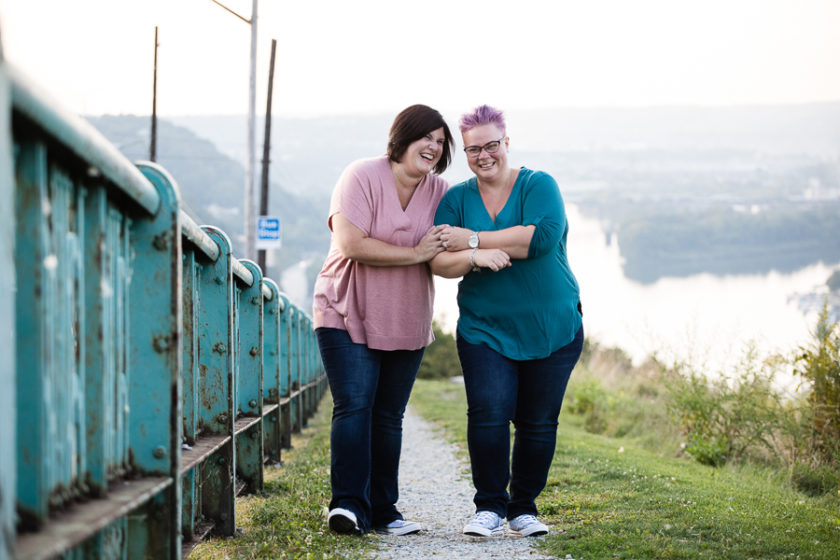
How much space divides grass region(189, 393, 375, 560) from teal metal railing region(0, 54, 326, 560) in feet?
0.78

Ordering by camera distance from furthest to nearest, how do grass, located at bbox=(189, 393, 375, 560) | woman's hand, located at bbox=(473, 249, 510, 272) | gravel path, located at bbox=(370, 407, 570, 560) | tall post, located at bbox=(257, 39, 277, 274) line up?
1. tall post, located at bbox=(257, 39, 277, 274)
2. woman's hand, located at bbox=(473, 249, 510, 272)
3. gravel path, located at bbox=(370, 407, 570, 560)
4. grass, located at bbox=(189, 393, 375, 560)

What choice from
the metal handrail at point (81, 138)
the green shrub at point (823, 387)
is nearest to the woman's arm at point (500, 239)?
the metal handrail at point (81, 138)

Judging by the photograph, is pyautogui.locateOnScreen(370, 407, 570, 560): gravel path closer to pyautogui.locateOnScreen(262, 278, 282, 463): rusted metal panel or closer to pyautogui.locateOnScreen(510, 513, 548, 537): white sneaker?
pyautogui.locateOnScreen(510, 513, 548, 537): white sneaker

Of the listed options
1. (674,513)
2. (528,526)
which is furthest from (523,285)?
(674,513)

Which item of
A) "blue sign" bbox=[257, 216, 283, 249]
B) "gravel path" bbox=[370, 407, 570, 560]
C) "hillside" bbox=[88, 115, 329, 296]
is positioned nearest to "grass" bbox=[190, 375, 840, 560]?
"gravel path" bbox=[370, 407, 570, 560]

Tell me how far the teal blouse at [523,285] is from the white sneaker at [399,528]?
3.15 feet

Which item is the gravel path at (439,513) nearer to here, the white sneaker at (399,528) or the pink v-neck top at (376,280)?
the white sneaker at (399,528)

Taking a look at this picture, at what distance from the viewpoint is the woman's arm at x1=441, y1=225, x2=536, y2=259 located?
439cm

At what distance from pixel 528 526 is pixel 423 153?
180 centimetres

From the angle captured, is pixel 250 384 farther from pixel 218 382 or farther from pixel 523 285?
pixel 523 285

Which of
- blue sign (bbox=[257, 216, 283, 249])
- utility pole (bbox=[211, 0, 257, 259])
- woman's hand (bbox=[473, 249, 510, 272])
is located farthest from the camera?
blue sign (bbox=[257, 216, 283, 249])

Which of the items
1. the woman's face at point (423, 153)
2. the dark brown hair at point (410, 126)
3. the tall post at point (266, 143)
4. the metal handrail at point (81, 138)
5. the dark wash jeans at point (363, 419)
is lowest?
the dark wash jeans at point (363, 419)

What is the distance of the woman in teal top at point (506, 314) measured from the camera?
4.45m

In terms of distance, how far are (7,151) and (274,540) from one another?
2834 mm
